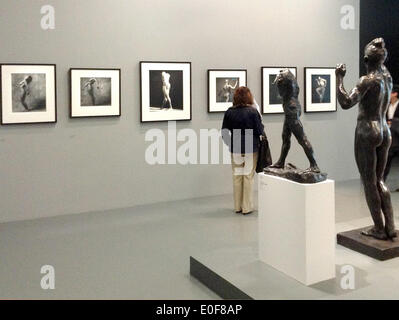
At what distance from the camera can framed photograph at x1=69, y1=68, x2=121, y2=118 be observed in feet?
28.5

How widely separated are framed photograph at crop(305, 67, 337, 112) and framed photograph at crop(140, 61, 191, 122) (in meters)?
3.00

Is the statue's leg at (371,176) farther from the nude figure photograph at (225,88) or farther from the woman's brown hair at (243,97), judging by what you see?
the nude figure photograph at (225,88)

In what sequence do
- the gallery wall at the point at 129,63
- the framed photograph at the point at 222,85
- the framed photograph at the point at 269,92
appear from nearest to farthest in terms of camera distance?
1. the gallery wall at the point at 129,63
2. the framed photograph at the point at 222,85
3. the framed photograph at the point at 269,92

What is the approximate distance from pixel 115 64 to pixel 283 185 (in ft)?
16.3

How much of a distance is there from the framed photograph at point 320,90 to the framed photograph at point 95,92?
4463 mm

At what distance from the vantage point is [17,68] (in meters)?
8.17

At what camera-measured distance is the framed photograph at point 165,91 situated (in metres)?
9.30

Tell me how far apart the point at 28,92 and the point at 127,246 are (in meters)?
3.37

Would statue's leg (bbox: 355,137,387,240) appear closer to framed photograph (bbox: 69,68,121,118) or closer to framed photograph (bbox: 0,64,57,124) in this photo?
framed photograph (bbox: 69,68,121,118)

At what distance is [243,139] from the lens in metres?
8.24

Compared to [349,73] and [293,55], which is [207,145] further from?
[349,73]

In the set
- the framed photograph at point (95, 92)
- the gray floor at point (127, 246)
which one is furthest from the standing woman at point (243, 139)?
the framed photograph at point (95, 92)

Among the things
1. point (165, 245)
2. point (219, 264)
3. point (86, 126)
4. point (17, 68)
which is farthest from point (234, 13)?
point (219, 264)

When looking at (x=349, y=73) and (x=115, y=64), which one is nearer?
(x=115, y=64)
